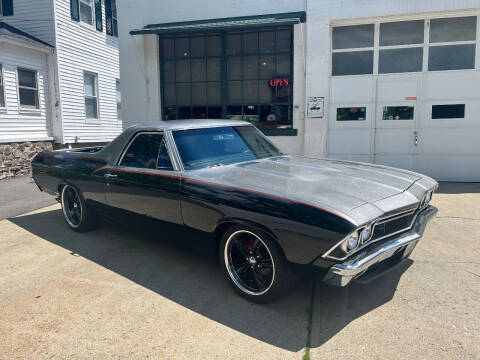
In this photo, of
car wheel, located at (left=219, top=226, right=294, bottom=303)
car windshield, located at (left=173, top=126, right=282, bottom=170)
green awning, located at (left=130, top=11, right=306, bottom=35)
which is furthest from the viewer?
green awning, located at (left=130, top=11, right=306, bottom=35)

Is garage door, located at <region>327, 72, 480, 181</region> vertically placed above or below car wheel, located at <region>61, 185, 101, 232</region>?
above

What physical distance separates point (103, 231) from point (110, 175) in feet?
3.97

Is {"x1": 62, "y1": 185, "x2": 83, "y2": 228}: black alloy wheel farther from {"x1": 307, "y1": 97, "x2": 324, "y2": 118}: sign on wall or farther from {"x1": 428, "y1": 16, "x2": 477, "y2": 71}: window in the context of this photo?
{"x1": 428, "y1": 16, "x2": 477, "y2": 71}: window

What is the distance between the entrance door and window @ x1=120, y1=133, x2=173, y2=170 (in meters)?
6.62

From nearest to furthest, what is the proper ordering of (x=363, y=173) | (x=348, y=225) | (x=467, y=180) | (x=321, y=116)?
(x=348, y=225)
(x=363, y=173)
(x=467, y=180)
(x=321, y=116)

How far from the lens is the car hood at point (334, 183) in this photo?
9.18 feet

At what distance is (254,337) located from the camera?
8.85ft

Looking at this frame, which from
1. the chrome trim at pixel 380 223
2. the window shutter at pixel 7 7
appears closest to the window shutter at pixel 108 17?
the window shutter at pixel 7 7

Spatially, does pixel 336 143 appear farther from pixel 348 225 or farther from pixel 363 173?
pixel 348 225

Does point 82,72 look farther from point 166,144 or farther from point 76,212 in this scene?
point 166,144

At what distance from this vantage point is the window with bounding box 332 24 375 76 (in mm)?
9164

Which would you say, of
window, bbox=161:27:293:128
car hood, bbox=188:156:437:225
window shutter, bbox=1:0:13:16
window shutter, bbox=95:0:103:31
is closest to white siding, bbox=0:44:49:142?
window shutter, bbox=1:0:13:16

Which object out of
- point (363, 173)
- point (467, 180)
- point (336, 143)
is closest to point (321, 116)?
point (336, 143)

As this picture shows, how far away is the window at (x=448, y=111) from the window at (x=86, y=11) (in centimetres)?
1241
